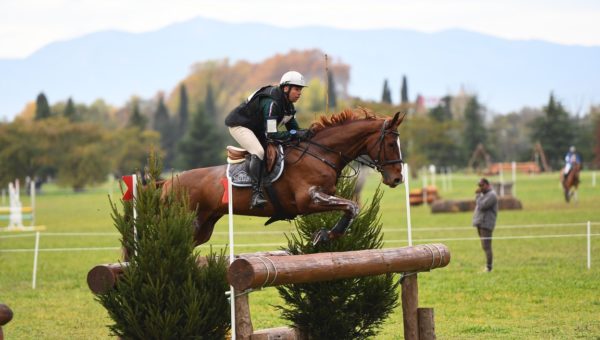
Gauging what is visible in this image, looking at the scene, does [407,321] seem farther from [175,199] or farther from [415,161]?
[415,161]

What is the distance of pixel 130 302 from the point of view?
905 centimetres

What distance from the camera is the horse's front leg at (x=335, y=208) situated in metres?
10.2

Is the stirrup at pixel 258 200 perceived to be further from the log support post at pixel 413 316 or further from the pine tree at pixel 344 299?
the log support post at pixel 413 316

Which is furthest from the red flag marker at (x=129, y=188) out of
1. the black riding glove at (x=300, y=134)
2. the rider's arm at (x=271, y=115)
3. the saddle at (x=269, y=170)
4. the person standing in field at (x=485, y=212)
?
the person standing in field at (x=485, y=212)

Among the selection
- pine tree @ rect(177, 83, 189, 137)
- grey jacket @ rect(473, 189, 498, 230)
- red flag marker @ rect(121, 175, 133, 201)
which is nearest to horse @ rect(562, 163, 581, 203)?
grey jacket @ rect(473, 189, 498, 230)

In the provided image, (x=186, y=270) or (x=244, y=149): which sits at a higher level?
(x=244, y=149)

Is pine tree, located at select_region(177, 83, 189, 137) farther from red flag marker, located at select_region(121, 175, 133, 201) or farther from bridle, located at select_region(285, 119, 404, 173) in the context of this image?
red flag marker, located at select_region(121, 175, 133, 201)

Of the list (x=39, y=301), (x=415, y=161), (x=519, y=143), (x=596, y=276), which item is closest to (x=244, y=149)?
(x=39, y=301)

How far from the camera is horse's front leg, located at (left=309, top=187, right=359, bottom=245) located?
10.2 metres

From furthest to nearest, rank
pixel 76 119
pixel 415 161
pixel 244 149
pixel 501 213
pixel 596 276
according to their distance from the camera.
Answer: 1. pixel 76 119
2. pixel 415 161
3. pixel 501 213
4. pixel 596 276
5. pixel 244 149

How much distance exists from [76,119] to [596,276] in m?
96.0

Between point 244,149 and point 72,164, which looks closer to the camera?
point 244,149

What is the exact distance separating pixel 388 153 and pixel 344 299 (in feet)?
5.42

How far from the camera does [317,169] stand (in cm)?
1071
